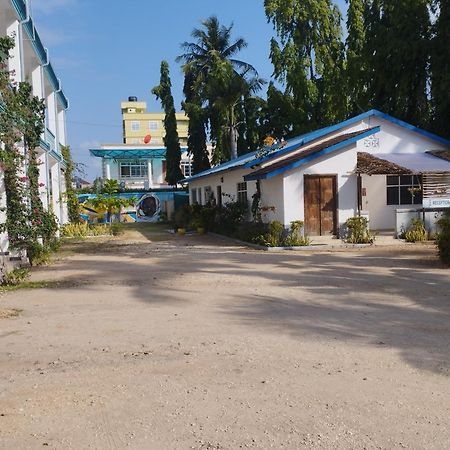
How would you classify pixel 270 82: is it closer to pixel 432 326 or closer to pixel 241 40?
pixel 241 40

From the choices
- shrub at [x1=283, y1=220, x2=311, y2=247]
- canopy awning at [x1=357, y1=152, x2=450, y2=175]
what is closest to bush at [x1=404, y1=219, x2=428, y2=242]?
canopy awning at [x1=357, y1=152, x2=450, y2=175]

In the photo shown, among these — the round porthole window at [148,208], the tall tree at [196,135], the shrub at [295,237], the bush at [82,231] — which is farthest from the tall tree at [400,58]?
the round porthole window at [148,208]

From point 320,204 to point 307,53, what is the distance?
68.1 ft

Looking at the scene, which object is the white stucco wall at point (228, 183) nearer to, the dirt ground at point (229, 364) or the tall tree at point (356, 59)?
the tall tree at point (356, 59)

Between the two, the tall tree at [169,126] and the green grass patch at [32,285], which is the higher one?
the tall tree at [169,126]

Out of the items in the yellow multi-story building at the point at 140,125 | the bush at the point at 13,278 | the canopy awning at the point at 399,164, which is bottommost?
the bush at the point at 13,278

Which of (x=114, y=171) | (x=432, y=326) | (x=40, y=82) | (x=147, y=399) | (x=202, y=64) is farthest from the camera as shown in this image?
(x=114, y=171)

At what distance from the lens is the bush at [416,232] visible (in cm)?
1598

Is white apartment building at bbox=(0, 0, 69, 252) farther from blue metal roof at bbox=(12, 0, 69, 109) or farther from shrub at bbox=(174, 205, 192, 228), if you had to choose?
shrub at bbox=(174, 205, 192, 228)

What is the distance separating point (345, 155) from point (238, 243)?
4.58m

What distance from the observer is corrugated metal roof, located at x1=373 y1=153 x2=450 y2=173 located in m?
16.6

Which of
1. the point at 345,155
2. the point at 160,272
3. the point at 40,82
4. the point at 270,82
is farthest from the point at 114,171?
the point at 160,272

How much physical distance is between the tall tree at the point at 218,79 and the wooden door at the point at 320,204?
17.3m

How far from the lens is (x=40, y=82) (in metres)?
18.5
